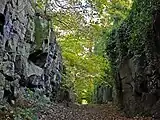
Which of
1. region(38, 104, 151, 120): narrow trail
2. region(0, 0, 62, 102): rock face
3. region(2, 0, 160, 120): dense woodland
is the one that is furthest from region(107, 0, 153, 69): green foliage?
region(0, 0, 62, 102): rock face

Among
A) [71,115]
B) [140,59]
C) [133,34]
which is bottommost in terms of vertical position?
[71,115]

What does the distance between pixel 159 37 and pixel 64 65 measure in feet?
47.5

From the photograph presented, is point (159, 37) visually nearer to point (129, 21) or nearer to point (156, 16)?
point (156, 16)

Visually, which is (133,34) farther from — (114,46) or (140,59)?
(114,46)

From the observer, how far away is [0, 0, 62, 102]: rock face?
29.5 feet

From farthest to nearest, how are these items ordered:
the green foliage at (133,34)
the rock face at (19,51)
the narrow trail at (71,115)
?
1. the narrow trail at (71,115)
2. the green foliage at (133,34)
3. the rock face at (19,51)

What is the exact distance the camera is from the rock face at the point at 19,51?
8.99 metres

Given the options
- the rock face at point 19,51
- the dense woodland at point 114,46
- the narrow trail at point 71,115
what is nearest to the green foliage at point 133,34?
the dense woodland at point 114,46

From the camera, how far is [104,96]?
30.8 m

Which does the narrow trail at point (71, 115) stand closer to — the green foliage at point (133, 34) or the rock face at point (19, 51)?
the rock face at point (19, 51)

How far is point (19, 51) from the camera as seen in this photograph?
10961 millimetres

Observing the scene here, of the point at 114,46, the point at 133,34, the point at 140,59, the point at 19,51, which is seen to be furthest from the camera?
the point at 114,46

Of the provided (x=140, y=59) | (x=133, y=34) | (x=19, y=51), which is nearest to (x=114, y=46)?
(x=133, y=34)

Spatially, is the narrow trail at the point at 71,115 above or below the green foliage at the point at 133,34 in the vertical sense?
below
